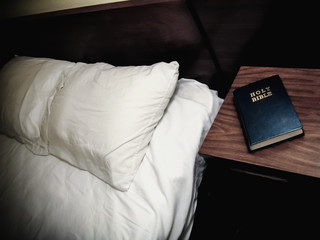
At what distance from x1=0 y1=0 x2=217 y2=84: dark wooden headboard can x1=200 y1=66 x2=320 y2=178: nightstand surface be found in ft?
0.90

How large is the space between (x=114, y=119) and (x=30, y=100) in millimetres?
614

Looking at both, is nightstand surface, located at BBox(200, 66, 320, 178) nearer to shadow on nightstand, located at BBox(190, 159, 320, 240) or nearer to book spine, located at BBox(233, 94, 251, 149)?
book spine, located at BBox(233, 94, 251, 149)

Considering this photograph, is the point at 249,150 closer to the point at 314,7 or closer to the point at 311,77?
the point at 311,77

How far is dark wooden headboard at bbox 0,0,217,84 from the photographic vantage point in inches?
38.3

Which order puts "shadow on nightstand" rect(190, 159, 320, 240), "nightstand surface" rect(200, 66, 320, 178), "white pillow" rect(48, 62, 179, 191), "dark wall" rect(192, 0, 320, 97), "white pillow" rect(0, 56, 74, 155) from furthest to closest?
"white pillow" rect(0, 56, 74, 155) < "shadow on nightstand" rect(190, 159, 320, 240) < "white pillow" rect(48, 62, 179, 191) < "dark wall" rect(192, 0, 320, 97) < "nightstand surface" rect(200, 66, 320, 178)

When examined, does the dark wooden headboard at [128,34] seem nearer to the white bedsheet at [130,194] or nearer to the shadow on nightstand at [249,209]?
the white bedsheet at [130,194]

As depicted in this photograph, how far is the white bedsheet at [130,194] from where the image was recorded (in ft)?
2.59

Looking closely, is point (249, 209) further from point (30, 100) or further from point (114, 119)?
point (30, 100)

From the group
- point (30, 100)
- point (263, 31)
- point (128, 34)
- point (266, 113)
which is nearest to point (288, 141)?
point (266, 113)

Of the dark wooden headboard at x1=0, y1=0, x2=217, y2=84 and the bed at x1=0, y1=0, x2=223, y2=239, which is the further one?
the dark wooden headboard at x1=0, y1=0, x2=217, y2=84

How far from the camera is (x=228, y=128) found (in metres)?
0.79

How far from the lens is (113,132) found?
→ 882mm

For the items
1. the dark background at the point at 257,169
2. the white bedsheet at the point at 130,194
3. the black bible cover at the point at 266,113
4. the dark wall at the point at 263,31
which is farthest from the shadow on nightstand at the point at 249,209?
the dark wall at the point at 263,31

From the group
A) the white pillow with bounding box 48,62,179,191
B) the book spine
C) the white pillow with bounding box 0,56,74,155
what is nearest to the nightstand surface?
the book spine
